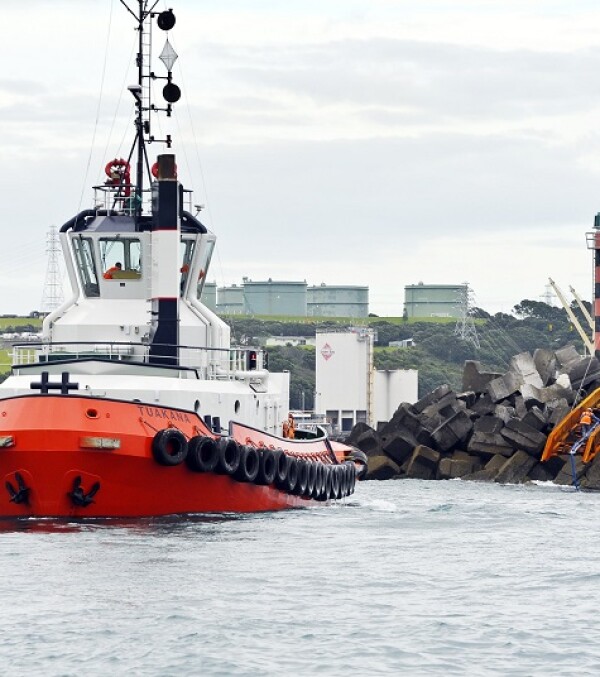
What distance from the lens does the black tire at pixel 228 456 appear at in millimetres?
22375

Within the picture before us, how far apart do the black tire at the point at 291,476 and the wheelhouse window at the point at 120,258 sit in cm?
399

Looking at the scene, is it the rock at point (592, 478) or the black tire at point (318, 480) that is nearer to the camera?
the black tire at point (318, 480)

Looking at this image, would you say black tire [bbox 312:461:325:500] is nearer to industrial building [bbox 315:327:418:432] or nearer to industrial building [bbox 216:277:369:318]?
industrial building [bbox 315:327:418:432]

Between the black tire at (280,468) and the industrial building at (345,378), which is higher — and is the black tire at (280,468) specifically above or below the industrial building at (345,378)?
below

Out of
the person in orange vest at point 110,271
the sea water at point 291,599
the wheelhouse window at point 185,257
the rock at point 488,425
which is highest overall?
the wheelhouse window at point 185,257

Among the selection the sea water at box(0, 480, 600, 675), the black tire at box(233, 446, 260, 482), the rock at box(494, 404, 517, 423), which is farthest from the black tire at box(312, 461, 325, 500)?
the rock at box(494, 404, 517, 423)

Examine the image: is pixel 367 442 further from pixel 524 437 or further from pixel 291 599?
pixel 291 599

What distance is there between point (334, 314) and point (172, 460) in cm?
11593

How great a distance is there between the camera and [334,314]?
137m

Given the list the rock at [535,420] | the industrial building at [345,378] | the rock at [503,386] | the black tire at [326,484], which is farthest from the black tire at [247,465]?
the industrial building at [345,378]

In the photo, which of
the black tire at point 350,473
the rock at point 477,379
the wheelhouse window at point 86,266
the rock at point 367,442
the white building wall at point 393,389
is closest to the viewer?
the wheelhouse window at point 86,266

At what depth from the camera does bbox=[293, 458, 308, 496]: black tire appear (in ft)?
83.6

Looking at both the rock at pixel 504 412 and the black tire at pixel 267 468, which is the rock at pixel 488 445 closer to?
the rock at pixel 504 412

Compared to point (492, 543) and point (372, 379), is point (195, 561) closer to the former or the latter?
point (492, 543)
